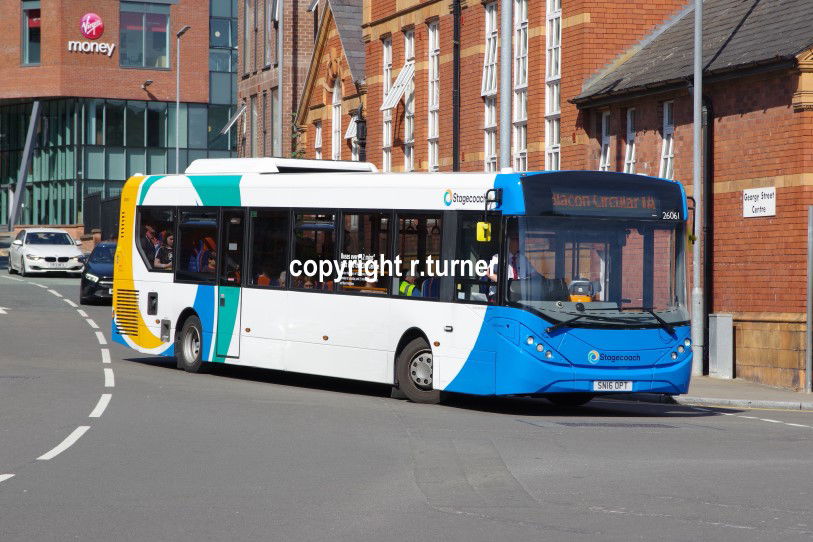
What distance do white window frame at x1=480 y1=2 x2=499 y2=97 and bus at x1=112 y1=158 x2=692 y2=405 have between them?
43.0 feet

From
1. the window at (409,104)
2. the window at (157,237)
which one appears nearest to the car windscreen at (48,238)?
the window at (409,104)

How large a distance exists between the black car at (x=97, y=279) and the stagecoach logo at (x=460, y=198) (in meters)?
21.7

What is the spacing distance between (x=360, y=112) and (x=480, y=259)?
26875mm

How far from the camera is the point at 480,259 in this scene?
17625mm

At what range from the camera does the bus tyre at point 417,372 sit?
18453 millimetres

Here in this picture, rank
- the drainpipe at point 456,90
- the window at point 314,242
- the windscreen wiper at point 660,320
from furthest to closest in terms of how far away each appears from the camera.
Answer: the drainpipe at point 456,90 → the window at point 314,242 → the windscreen wiper at point 660,320

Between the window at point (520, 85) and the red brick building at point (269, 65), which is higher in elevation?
the red brick building at point (269, 65)

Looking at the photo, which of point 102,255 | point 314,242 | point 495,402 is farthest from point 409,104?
point 495,402

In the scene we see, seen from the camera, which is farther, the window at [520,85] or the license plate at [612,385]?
the window at [520,85]

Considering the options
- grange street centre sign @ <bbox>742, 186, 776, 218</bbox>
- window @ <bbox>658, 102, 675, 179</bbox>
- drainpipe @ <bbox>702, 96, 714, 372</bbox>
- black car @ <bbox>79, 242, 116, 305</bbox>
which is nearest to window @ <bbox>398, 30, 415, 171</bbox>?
black car @ <bbox>79, 242, 116, 305</bbox>

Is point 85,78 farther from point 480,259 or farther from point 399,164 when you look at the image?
point 480,259

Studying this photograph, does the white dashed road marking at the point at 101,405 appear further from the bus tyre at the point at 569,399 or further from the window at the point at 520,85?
the window at the point at 520,85

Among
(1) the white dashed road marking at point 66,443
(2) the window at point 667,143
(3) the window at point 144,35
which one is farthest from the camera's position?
(3) the window at point 144,35

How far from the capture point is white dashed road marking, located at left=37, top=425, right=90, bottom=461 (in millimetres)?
12570
